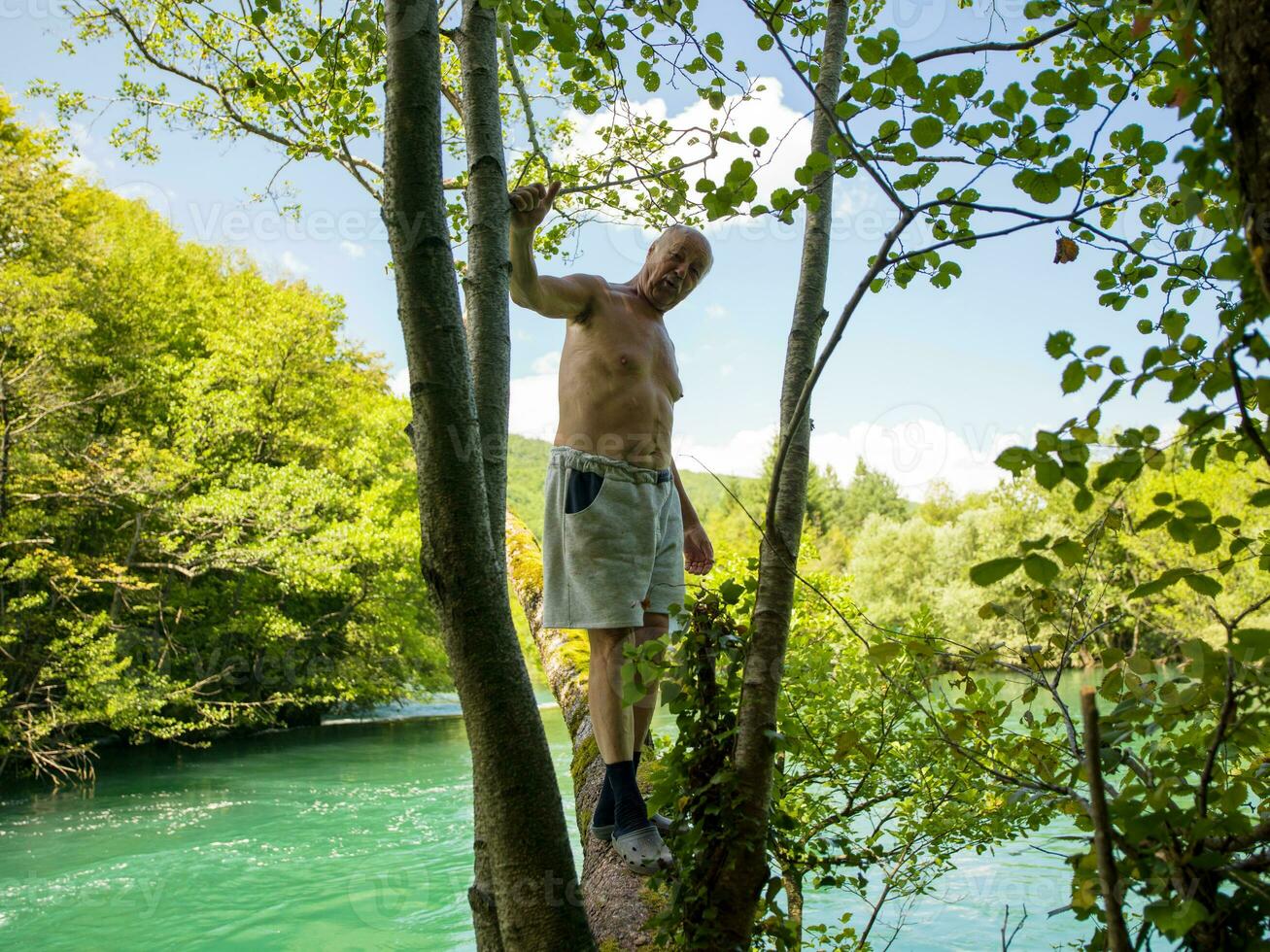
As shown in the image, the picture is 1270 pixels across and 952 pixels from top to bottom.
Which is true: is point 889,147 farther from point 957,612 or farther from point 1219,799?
point 957,612

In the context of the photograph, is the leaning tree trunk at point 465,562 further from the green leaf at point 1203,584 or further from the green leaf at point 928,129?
the green leaf at point 1203,584

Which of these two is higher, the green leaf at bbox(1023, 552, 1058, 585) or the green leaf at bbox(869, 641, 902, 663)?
the green leaf at bbox(1023, 552, 1058, 585)

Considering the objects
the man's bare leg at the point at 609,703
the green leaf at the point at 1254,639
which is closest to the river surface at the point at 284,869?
the man's bare leg at the point at 609,703

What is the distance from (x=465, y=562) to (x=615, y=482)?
91 cm

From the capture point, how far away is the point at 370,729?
24047 mm

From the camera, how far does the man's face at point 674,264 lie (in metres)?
3.06

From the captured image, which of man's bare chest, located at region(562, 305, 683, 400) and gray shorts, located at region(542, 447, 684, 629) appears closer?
A: gray shorts, located at region(542, 447, 684, 629)

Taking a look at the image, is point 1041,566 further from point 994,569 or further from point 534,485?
point 534,485

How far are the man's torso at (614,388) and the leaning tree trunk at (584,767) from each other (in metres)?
0.77

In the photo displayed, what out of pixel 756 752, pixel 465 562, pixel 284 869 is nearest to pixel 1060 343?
pixel 756 752

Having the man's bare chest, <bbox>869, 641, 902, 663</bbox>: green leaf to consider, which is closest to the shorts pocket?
the man's bare chest

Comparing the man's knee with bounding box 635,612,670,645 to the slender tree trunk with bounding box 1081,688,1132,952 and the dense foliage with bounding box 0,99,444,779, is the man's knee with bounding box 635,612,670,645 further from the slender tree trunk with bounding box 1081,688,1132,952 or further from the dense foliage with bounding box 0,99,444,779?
the dense foliage with bounding box 0,99,444,779

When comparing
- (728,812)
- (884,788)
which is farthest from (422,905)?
(728,812)

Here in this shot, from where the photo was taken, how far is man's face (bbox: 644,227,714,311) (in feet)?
10.0
